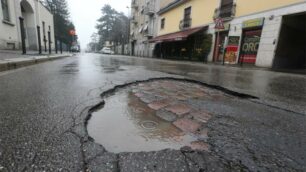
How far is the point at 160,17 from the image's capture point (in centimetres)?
2455

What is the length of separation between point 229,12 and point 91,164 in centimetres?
1381

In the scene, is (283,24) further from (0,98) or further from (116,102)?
(0,98)

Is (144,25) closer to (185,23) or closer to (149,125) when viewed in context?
(185,23)

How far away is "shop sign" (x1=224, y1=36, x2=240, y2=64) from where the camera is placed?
11966 millimetres

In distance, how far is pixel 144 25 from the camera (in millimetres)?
30688

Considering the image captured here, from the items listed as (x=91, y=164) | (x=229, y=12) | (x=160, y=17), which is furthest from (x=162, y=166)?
(x=160, y=17)

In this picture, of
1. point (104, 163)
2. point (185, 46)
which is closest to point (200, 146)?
point (104, 163)

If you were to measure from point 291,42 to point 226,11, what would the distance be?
4.53m

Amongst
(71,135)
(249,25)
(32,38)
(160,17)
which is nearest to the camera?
(71,135)

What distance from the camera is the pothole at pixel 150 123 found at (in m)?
1.41

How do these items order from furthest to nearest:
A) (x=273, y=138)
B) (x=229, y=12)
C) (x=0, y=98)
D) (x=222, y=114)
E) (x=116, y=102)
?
(x=229, y=12) < (x=116, y=102) < (x=0, y=98) < (x=222, y=114) < (x=273, y=138)

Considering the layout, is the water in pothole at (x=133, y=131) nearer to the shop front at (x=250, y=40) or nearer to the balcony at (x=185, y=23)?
the shop front at (x=250, y=40)

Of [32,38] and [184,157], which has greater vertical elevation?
[32,38]

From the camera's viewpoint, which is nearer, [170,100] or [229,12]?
[170,100]
